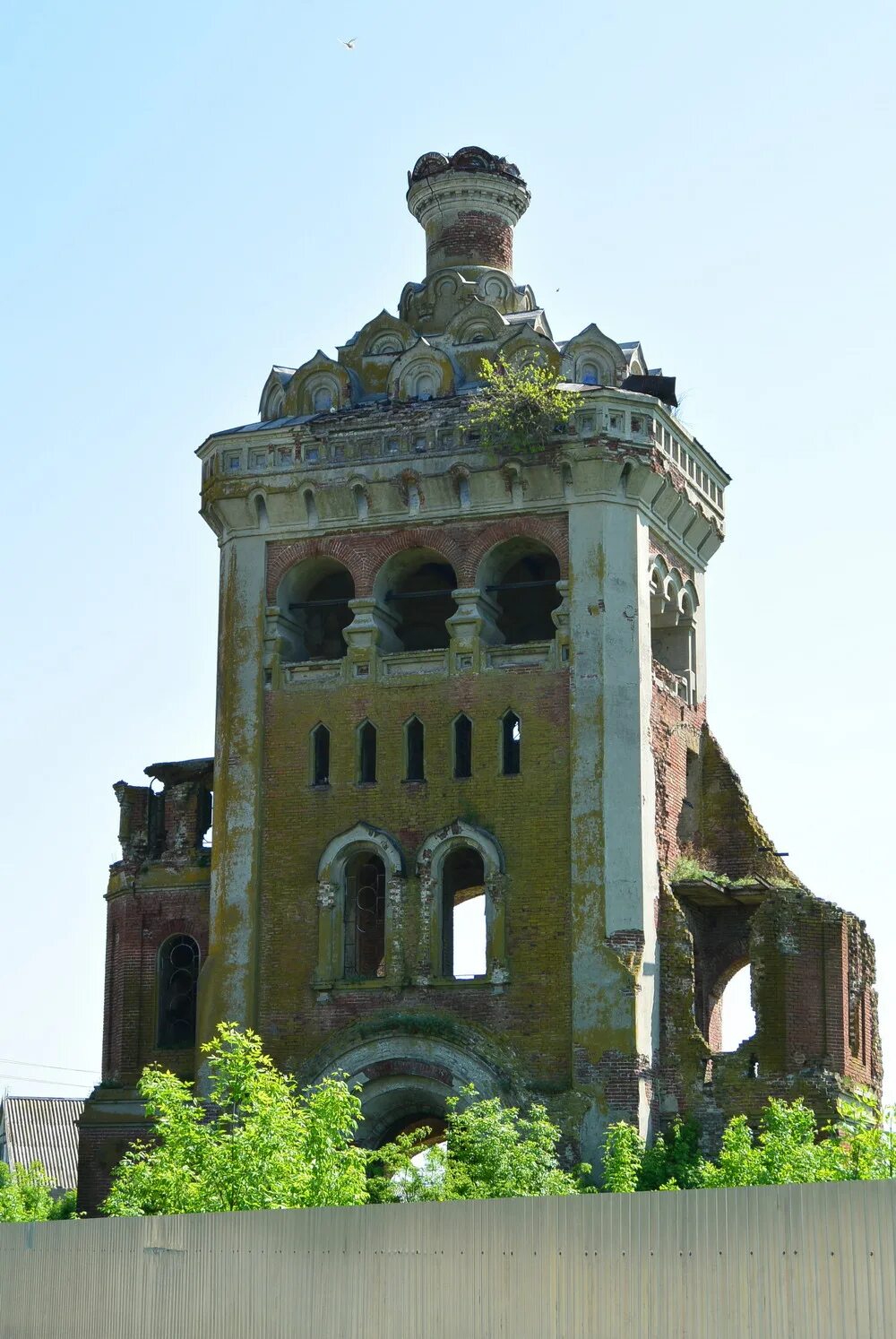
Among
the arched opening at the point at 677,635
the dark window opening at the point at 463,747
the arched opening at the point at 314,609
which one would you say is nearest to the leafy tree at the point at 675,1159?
the dark window opening at the point at 463,747

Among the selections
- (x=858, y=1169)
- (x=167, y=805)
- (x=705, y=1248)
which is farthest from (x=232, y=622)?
(x=705, y=1248)

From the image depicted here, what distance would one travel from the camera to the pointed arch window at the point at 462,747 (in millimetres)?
37219

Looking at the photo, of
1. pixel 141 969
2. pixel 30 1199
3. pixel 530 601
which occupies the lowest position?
pixel 30 1199

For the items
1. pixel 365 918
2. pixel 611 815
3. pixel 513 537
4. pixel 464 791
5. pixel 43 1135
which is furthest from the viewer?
pixel 43 1135

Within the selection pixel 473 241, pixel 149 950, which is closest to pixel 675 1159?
pixel 149 950

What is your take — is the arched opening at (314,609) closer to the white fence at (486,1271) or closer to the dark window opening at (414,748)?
the dark window opening at (414,748)

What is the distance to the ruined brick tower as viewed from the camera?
35.6 m

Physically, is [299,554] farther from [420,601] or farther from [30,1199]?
[30,1199]

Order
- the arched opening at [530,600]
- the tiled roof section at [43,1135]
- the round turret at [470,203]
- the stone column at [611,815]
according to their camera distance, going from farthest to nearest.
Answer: the tiled roof section at [43,1135]
the round turret at [470,203]
the arched opening at [530,600]
the stone column at [611,815]

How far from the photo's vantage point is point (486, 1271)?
21578mm

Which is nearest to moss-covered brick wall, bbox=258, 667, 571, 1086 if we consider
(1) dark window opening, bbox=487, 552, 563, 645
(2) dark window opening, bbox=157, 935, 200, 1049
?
(2) dark window opening, bbox=157, 935, 200, 1049

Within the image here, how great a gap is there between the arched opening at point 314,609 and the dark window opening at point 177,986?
16.2 feet

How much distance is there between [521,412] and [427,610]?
4563 millimetres

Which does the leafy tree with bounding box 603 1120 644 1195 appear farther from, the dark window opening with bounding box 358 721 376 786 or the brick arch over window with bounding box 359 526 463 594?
the brick arch over window with bounding box 359 526 463 594
